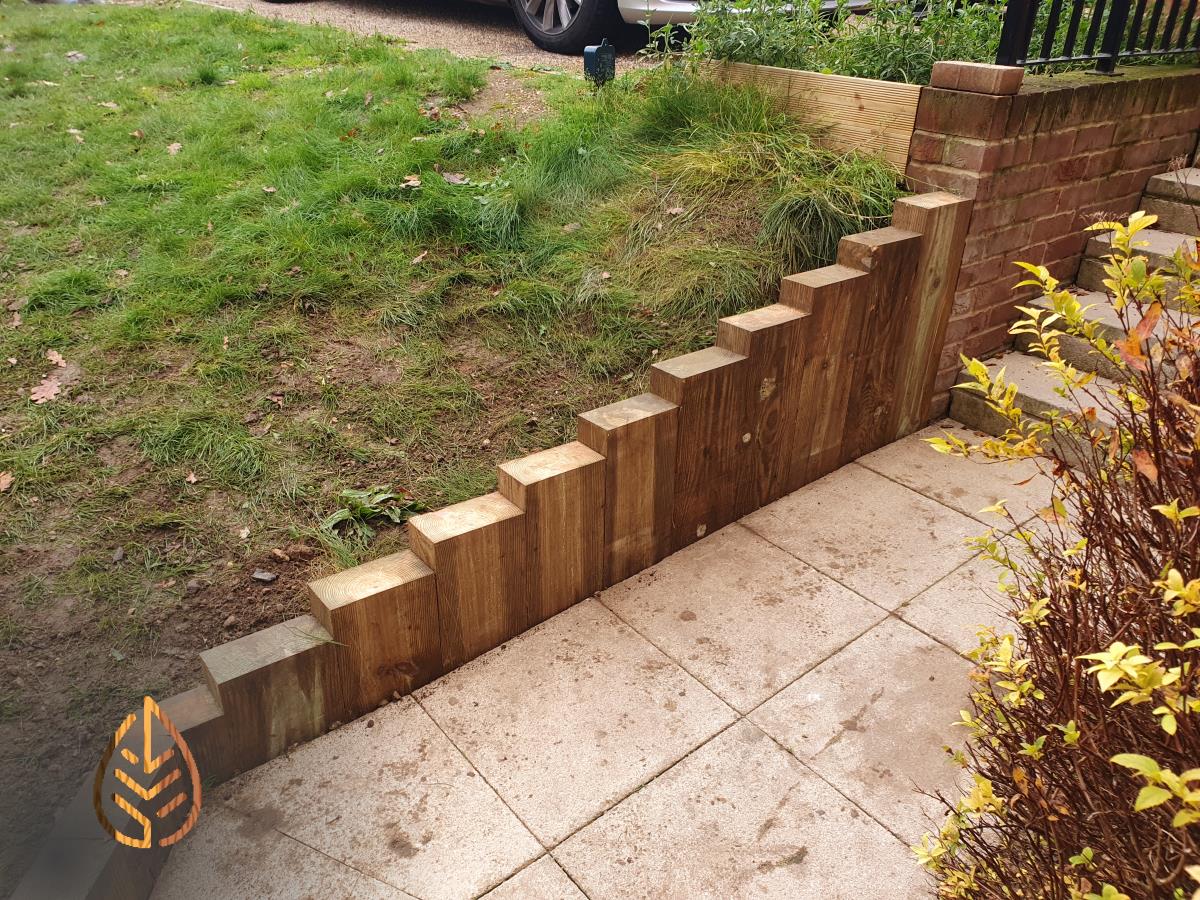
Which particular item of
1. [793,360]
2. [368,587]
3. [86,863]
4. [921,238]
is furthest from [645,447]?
[86,863]

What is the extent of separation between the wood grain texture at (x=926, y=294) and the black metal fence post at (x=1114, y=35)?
4.22 ft

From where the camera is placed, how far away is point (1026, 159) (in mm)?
3836

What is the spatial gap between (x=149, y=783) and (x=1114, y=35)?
4831 millimetres

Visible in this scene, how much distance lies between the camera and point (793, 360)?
129 inches

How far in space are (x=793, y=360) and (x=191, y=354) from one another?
2.42 meters

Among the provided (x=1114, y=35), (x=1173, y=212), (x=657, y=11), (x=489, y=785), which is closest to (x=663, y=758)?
(x=489, y=785)

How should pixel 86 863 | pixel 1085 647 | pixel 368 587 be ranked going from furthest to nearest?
1. pixel 368 587
2. pixel 86 863
3. pixel 1085 647

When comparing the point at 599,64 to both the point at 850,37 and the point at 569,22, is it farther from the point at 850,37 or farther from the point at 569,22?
the point at 569,22

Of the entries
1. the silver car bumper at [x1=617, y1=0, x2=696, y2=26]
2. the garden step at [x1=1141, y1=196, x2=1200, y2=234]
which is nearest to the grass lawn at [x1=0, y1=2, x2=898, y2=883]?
the silver car bumper at [x1=617, y1=0, x2=696, y2=26]

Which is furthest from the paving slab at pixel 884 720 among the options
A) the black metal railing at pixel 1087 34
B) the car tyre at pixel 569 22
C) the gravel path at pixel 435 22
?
the car tyre at pixel 569 22

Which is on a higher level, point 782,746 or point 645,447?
point 645,447

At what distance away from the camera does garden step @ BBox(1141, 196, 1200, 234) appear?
Answer: 15.1 ft

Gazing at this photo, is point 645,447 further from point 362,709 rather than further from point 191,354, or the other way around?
point 191,354

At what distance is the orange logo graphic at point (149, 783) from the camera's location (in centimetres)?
194
